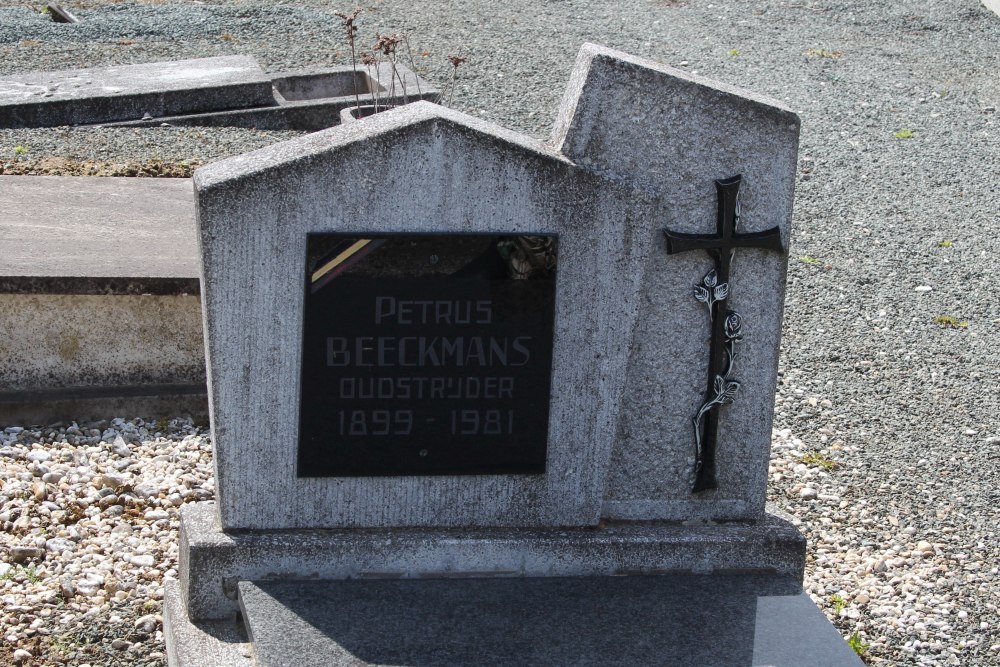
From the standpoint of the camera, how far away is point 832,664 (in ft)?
10.8

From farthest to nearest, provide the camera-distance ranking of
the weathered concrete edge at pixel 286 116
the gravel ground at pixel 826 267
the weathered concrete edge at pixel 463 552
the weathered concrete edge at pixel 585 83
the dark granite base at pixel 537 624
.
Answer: the weathered concrete edge at pixel 286 116 < the gravel ground at pixel 826 267 < the weathered concrete edge at pixel 463 552 < the weathered concrete edge at pixel 585 83 < the dark granite base at pixel 537 624

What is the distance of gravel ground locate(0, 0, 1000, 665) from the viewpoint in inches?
159

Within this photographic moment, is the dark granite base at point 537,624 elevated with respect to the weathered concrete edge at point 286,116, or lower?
lower

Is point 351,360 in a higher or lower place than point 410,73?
lower

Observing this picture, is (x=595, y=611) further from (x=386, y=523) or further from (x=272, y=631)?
(x=272, y=631)

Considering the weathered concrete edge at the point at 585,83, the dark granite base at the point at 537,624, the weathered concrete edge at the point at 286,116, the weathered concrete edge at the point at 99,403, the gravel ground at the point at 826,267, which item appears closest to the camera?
the dark granite base at the point at 537,624

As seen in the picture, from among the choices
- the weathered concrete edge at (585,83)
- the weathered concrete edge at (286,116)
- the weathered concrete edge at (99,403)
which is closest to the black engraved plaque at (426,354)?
the weathered concrete edge at (585,83)

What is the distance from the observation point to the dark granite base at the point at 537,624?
3.21 metres

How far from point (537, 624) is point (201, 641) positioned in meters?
0.93

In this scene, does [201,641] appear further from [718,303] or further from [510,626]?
[718,303]

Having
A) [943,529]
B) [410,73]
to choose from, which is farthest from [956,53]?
[943,529]

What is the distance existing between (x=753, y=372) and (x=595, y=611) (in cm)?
87

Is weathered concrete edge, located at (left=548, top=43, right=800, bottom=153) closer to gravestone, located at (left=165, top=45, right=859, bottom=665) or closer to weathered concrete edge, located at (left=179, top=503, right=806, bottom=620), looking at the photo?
gravestone, located at (left=165, top=45, right=859, bottom=665)

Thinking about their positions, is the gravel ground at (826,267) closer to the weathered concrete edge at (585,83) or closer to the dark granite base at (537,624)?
the dark granite base at (537,624)
